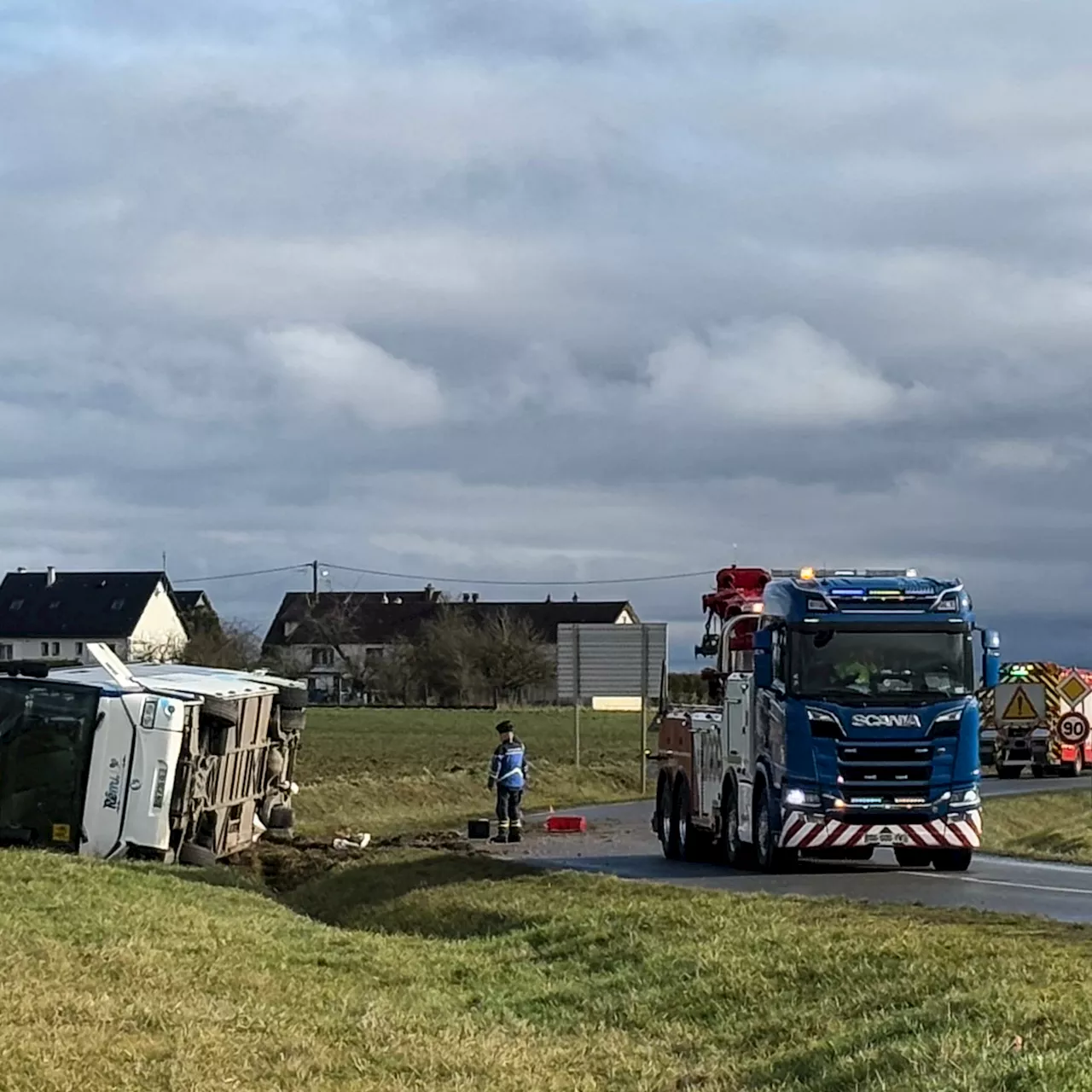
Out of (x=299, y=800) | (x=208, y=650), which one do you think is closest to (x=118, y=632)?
(x=208, y=650)

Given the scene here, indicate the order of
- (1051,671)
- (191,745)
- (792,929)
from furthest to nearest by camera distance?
(1051,671)
(191,745)
(792,929)

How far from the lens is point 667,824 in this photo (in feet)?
88.6

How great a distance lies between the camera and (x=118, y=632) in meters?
126

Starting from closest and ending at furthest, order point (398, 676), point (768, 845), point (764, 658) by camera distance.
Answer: point (764, 658) < point (768, 845) < point (398, 676)

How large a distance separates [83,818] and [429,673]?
93.9 metres

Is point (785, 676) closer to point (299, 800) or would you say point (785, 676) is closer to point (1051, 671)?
point (299, 800)

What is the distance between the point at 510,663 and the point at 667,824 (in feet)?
286

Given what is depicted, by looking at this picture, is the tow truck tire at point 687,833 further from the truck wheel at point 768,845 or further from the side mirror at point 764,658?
the side mirror at point 764,658

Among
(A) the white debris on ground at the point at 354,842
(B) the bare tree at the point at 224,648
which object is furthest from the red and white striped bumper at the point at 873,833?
(B) the bare tree at the point at 224,648

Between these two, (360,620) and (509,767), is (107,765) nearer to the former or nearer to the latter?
(509,767)

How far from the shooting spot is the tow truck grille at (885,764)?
2161 centimetres

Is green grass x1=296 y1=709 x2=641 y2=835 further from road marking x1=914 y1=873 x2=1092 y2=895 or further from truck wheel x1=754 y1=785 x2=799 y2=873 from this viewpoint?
road marking x1=914 y1=873 x2=1092 y2=895

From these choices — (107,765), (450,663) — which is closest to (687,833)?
(107,765)

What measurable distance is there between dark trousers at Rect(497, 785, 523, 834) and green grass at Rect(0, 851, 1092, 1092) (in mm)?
10171
